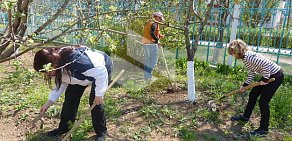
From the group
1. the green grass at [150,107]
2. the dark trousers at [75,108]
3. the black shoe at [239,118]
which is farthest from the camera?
the black shoe at [239,118]

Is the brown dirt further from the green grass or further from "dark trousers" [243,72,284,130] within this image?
"dark trousers" [243,72,284,130]

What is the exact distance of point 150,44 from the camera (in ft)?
19.5

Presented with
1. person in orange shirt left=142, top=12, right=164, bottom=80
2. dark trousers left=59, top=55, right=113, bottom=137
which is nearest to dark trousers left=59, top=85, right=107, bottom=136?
dark trousers left=59, top=55, right=113, bottom=137

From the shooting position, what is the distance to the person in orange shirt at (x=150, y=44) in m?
5.68

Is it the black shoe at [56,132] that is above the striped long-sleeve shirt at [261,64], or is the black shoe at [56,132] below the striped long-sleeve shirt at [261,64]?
below

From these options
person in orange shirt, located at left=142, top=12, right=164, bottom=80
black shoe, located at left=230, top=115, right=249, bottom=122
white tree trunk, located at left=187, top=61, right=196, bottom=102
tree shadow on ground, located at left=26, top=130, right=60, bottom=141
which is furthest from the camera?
person in orange shirt, located at left=142, top=12, right=164, bottom=80

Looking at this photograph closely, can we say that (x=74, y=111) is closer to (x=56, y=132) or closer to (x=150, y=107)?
(x=56, y=132)

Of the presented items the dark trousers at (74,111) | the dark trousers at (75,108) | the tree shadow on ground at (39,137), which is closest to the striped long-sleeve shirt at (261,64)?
the dark trousers at (75,108)

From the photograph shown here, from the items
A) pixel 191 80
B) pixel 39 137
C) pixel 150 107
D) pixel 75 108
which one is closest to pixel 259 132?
pixel 191 80

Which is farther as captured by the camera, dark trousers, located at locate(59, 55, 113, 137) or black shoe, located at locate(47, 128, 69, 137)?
black shoe, located at locate(47, 128, 69, 137)

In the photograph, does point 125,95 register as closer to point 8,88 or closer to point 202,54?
point 8,88

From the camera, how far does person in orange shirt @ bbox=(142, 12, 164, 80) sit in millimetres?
5684

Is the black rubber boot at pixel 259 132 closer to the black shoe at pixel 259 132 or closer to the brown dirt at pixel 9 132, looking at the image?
the black shoe at pixel 259 132

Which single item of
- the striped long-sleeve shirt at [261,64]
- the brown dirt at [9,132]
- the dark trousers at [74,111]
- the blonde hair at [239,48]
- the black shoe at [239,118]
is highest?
the blonde hair at [239,48]
